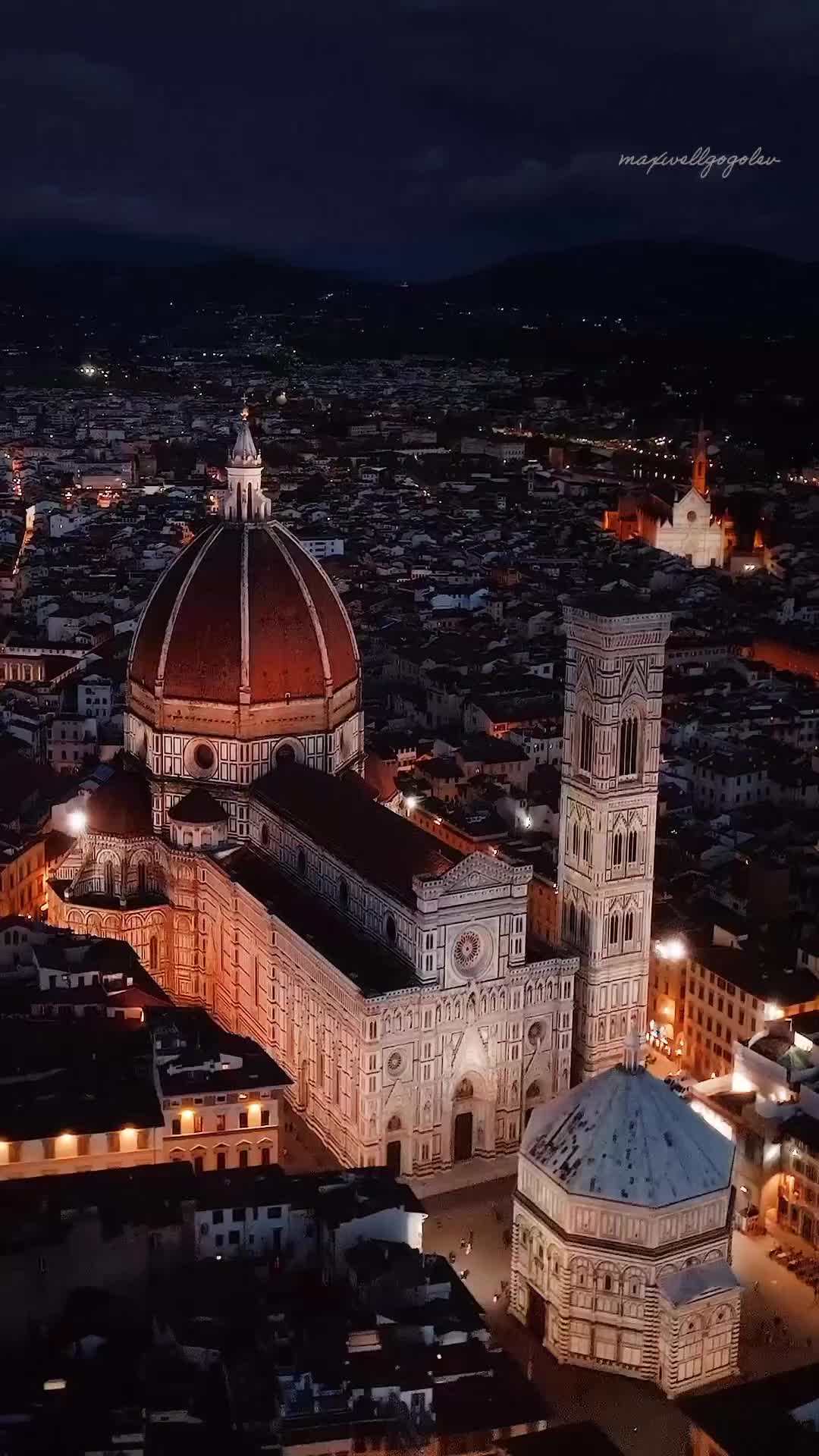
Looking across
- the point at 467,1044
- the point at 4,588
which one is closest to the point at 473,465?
the point at 4,588

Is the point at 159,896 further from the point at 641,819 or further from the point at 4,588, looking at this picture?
the point at 4,588

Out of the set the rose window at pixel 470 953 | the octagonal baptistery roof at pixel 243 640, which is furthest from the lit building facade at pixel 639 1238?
the octagonal baptistery roof at pixel 243 640

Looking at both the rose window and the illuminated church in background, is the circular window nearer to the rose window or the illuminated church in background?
the rose window

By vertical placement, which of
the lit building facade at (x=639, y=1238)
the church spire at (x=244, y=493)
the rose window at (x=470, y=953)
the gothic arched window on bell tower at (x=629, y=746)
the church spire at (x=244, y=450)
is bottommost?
the lit building facade at (x=639, y=1238)

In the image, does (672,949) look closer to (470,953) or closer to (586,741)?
(586,741)

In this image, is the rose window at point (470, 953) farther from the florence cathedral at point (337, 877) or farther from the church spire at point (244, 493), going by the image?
the church spire at point (244, 493)
